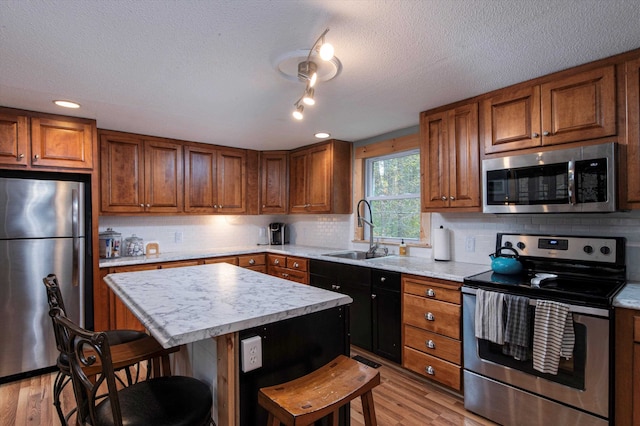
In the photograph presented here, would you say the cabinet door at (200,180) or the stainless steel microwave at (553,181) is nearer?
the stainless steel microwave at (553,181)

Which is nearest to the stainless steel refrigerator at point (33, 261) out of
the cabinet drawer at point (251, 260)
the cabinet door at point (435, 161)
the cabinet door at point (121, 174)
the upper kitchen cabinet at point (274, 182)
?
the cabinet door at point (121, 174)

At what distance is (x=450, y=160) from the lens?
8.54 ft

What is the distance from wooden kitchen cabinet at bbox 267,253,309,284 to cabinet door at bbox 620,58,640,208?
262 cm

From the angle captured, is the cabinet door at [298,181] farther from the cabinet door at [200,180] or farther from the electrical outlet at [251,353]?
the electrical outlet at [251,353]

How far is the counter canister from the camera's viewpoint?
132 inches

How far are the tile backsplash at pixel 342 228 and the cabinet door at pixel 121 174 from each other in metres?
0.34

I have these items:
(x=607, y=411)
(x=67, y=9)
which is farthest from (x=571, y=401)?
(x=67, y=9)

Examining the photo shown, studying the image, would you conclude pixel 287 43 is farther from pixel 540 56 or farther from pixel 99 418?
pixel 99 418

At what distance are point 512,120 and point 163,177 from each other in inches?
133

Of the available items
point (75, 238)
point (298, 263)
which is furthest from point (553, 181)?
point (75, 238)

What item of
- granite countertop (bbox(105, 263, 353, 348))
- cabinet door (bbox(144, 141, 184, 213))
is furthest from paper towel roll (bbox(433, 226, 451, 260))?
cabinet door (bbox(144, 141, 184, 213))

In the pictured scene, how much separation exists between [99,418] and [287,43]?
1.75 m

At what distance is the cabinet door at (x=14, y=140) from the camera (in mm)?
2588

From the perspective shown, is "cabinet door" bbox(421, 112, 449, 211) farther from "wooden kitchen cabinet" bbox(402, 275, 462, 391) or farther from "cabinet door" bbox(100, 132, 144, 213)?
"cabinet door" bbox(100, 132, 144, 213)
